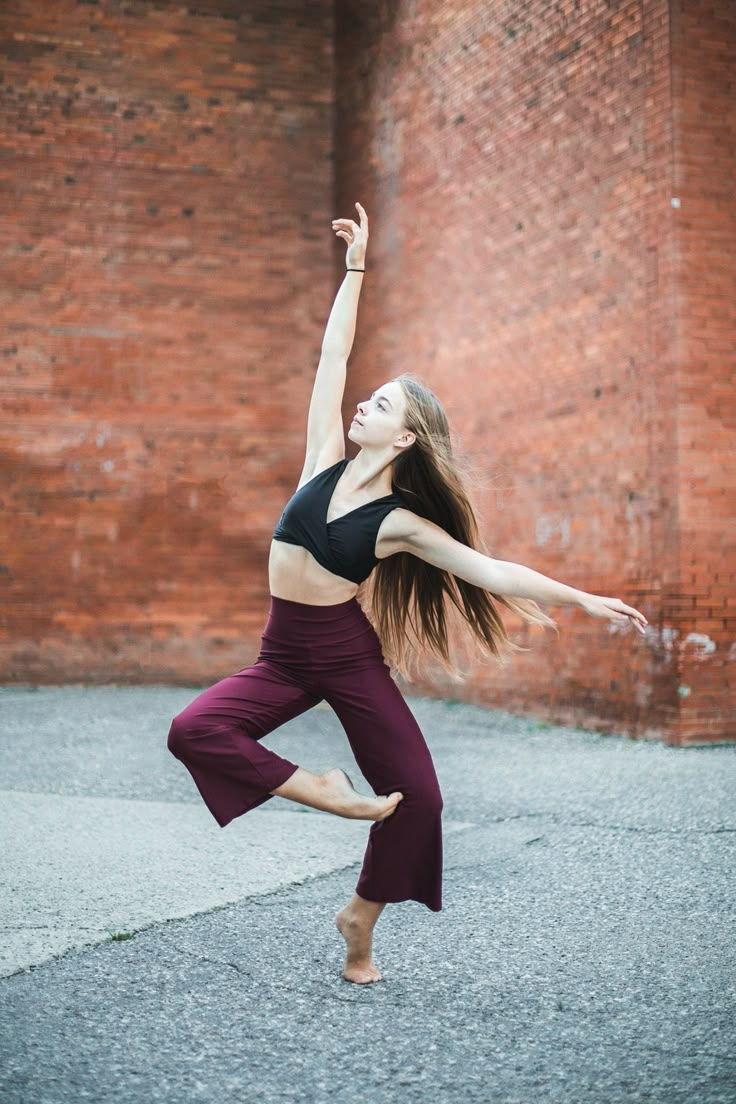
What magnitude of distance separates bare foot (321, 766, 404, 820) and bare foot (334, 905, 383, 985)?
13.9 inches

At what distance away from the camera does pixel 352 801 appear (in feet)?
11.7

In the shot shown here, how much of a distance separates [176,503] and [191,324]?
200 centimetres

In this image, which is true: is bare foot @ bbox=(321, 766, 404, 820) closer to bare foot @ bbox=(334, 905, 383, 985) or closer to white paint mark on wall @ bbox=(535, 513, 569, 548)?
bare foot @ bbox=(334, 905, 383, 985)

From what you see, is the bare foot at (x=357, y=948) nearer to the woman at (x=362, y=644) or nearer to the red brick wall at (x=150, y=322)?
the woman at (x=362, y=644)

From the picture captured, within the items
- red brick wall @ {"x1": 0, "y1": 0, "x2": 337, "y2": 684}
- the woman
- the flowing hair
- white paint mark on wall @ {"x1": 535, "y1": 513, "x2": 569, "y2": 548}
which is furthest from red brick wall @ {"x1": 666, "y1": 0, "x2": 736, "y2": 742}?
red brick wall @ {"x1": 0, "y1": 0, "x2": 337, "y2": 684}

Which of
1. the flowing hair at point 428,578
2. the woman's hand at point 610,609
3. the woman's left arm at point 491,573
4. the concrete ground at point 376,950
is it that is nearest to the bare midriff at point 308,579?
the woman's left arm at point 491,573

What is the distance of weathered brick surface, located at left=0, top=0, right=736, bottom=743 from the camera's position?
33.1 ft

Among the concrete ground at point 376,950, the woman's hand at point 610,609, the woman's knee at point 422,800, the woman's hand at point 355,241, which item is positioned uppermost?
the woman's hand at point 355,241

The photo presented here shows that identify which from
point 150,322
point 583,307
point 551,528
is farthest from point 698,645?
point 150,322

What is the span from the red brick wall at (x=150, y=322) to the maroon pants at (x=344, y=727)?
29.5 feet

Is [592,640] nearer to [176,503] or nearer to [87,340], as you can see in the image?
[176,503]

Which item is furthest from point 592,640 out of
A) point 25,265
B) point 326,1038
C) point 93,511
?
point 25,265

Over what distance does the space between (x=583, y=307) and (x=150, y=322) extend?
5222 mm

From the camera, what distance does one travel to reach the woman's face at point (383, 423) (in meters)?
3.80
